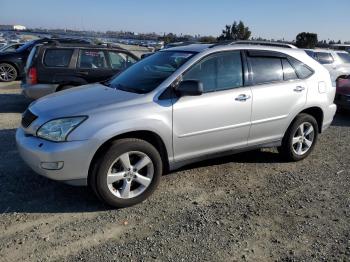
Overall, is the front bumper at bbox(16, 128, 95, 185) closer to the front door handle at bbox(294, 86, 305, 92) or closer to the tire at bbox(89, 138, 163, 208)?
the tire at bbox(89, 138, 163, 208)

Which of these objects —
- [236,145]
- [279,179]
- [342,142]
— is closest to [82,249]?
[236,145]

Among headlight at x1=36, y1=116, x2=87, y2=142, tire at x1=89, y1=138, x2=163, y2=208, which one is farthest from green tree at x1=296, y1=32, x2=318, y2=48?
headlight at x1=36, y1=116, x2=87, y2=142

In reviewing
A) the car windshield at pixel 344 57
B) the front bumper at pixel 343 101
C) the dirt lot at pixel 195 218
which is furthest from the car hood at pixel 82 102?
the car windshield at pixel 344 57

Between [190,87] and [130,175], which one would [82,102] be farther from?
[190,87]

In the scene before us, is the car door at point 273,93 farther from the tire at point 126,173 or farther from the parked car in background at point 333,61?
the parked car in background at point 333,61

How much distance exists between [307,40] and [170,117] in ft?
155

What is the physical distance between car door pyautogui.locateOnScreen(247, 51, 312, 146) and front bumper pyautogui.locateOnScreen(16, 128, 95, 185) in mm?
2255

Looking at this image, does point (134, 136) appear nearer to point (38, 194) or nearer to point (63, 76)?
point (38, 194)

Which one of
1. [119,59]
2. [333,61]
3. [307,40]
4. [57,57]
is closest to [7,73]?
[57,57]

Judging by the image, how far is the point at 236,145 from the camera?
16.7 feet

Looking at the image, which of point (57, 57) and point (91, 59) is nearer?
point (57, 57)

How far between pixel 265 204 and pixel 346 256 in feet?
3.70

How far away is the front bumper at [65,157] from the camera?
3.86 meters

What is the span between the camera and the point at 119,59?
31.3ft
